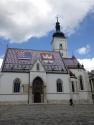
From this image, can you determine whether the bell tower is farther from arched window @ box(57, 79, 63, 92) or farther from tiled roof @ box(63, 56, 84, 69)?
arched window @ box(57, 79, 63, 92)

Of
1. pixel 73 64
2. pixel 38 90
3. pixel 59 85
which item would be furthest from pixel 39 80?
pixel 73 64

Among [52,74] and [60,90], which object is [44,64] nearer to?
[52,74]

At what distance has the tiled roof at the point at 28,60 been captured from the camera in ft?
143

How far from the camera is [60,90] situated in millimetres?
44344

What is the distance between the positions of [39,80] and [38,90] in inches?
97.7

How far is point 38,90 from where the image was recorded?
4319 cm

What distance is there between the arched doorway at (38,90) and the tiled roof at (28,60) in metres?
3.37

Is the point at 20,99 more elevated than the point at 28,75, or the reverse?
the point at 28,75

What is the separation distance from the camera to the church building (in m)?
41.2

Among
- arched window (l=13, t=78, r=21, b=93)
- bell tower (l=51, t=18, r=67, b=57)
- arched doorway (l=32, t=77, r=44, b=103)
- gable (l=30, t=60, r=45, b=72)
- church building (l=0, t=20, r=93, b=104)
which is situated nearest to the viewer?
church building (l=0, t=20, r=93, b=104)

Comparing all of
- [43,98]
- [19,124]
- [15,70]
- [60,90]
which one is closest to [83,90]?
[60,90]

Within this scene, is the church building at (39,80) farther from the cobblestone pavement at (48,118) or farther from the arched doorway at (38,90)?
the cobblestone pavement at (48,118)

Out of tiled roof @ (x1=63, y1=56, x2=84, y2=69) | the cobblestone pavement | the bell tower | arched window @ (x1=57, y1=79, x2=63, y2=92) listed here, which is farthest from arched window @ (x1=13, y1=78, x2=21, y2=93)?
the bell tower

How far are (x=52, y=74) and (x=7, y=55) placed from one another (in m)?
13.0
